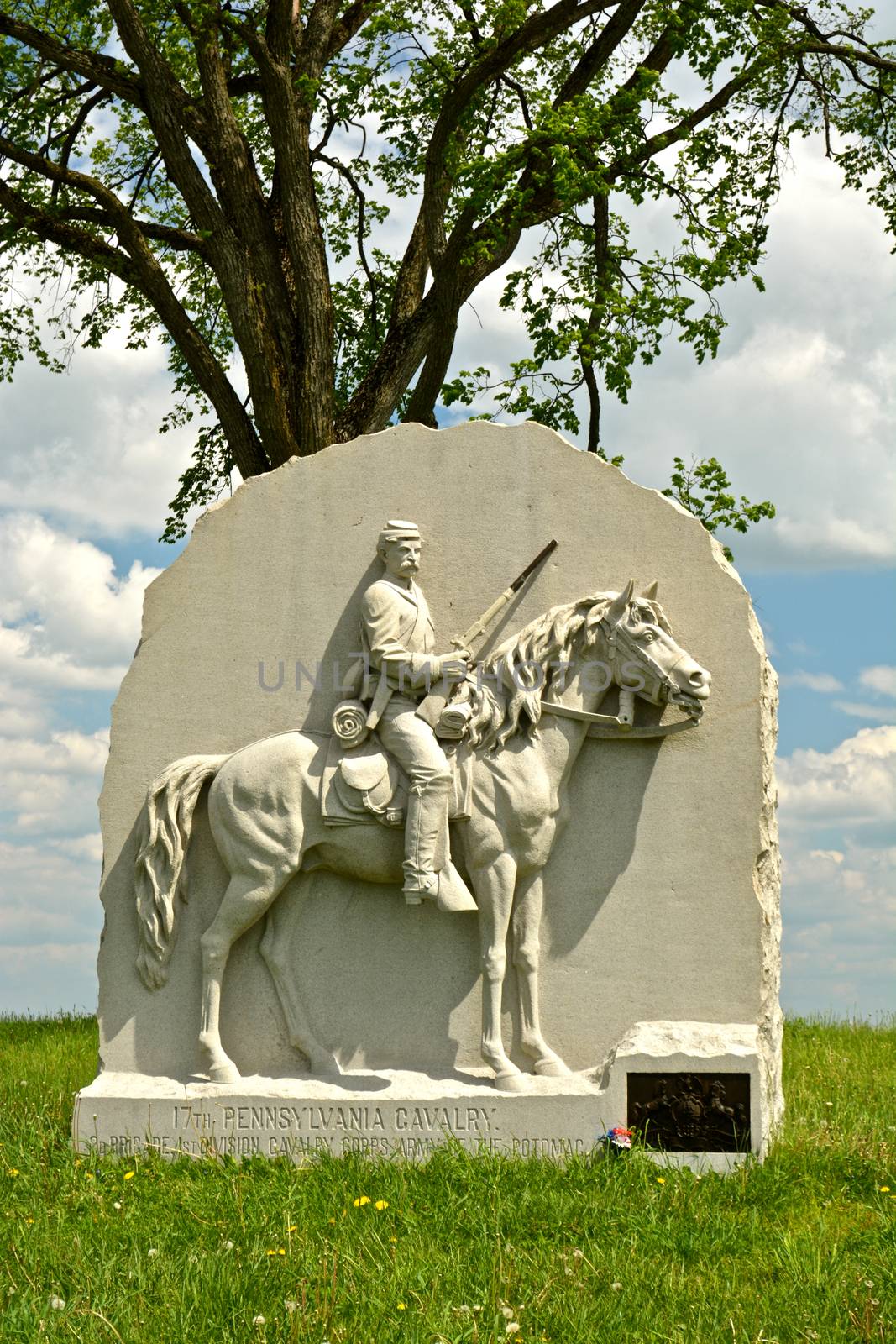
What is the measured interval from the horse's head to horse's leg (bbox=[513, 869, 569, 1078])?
120 cm

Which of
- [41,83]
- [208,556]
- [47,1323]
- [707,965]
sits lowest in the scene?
[47,1323]

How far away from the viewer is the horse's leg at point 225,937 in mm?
8242

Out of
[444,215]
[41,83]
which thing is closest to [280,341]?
[444,215]

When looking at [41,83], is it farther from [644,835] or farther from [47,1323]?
[47,1323]

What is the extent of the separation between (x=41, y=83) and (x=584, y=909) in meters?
10.6

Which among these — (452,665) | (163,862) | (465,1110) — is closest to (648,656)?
(452,665)

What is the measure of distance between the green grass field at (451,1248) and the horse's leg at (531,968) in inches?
24.7

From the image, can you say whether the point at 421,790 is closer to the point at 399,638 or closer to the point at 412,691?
the point at 412,691

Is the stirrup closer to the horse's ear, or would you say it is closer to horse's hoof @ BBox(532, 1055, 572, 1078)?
horse's hoof @ BBox(532, 1055, 572, 1078)

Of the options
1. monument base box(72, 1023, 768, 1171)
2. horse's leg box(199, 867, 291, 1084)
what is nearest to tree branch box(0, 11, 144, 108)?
horse's leg box(199, 867, 291, 1084)

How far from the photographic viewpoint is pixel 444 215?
536 inches

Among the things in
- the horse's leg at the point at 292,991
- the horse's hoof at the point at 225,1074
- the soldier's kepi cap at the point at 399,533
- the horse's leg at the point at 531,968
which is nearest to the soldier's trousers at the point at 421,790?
the horse's leg at the point at 531,968

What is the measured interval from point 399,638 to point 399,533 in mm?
612

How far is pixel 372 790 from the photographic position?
320 inches
